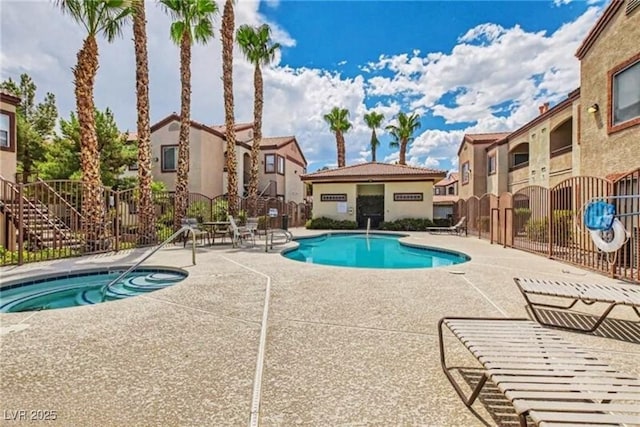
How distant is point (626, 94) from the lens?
33.8 feet

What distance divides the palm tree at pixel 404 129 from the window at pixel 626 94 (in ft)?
90.3

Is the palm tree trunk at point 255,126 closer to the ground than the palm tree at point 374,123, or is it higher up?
closer to the ground

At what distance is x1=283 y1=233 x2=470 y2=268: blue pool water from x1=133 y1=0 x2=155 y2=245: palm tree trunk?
19.6 ft

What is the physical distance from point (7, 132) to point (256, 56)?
12.7 m

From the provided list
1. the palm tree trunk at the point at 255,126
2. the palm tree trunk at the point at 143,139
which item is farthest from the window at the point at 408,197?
the palm tree trunk at the point at 143,139

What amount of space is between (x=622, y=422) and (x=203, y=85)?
75.5 ft

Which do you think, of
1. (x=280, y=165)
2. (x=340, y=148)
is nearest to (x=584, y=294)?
(x=280, y=165)

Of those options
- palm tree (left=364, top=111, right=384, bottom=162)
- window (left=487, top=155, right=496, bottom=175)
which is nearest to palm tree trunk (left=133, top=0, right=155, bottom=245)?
window (left=487, top=155, right=496, bottom=175)

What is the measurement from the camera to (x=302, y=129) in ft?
116

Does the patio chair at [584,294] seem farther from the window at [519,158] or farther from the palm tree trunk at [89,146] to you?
the window at [519,158]

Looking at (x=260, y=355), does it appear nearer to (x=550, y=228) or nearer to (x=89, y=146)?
(x=550, y=228)

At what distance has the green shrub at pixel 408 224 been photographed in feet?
75.0

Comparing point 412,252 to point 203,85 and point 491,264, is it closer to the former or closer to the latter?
point 491,264

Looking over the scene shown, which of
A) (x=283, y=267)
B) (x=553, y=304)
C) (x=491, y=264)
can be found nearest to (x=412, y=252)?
(x=491, y=264)
